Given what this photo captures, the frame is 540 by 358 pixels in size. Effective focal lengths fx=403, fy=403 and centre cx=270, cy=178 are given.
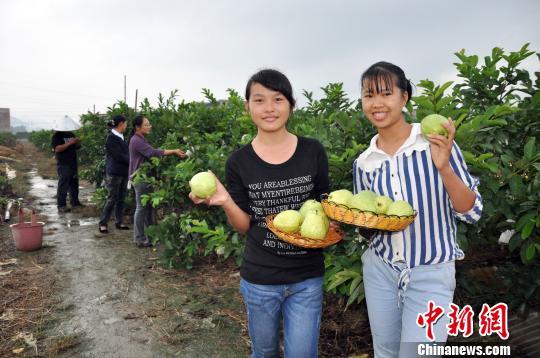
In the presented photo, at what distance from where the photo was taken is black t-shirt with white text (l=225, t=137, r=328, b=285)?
2139mm

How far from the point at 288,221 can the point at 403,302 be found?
27.1 inches

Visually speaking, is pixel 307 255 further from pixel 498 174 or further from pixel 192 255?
pixel 192 255

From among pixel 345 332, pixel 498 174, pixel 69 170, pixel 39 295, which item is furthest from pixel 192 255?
pixel 69 170

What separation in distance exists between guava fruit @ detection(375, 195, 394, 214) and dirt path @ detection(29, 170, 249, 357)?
2234 mm

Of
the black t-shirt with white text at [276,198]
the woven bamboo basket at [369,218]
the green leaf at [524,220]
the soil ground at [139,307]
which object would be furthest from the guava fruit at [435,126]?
the soil ground at [139,307]

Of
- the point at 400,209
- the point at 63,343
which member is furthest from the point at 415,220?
the point at 63,343

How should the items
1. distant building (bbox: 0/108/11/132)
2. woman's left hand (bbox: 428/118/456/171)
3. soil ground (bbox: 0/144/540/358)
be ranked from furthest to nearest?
distant building (bbox: 0/108/11/132)
soil ground (bbox: 0/144/540/358)
woman's left hand (bbox: 428/118/456/171)

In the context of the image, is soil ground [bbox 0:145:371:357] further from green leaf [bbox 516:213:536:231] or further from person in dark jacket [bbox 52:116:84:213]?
person in dark jacket [bbox 52:116:84:213]

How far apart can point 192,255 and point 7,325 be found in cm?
226

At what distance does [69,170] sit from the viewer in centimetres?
984

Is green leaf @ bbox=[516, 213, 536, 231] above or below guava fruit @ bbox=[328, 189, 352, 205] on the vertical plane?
below

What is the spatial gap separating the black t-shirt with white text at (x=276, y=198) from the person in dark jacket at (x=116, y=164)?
578 centimetres

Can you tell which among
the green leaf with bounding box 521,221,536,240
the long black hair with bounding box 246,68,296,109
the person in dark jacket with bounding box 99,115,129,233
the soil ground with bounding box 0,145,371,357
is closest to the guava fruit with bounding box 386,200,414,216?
the long black hair with bounding box 246,68,296,109

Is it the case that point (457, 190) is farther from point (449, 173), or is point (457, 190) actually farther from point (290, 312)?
point (290, 312)
